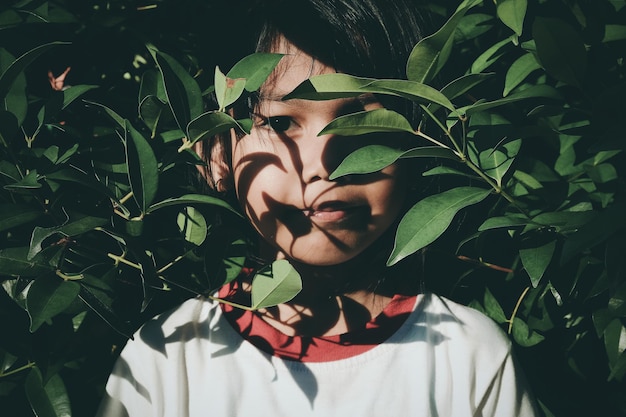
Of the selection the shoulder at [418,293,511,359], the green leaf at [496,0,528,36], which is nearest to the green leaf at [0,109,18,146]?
the green leaf at [496,0,528,36]

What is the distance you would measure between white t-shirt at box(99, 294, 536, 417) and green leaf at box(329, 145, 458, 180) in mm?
504

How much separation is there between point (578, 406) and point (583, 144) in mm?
527

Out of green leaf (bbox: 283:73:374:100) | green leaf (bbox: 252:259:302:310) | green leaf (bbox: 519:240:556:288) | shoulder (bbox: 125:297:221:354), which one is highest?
green leaf (bbox: 283:73:374:100)

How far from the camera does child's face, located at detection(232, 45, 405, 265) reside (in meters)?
1.12

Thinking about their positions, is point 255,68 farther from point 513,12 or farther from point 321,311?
point 321,311

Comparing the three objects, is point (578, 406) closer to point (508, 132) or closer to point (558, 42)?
point (508, 132)

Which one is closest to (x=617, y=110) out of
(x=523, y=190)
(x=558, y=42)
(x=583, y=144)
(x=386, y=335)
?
(x=558, y=42)

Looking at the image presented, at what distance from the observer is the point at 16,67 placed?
90 centimetres

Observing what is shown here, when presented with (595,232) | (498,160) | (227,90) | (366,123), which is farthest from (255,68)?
(595,232)

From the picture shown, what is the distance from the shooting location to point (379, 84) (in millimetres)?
833

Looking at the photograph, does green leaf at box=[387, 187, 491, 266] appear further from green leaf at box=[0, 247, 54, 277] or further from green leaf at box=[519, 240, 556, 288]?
green leaf at box=[0, 247, 54, 277]

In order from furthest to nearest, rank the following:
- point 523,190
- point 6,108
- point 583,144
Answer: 1. point 583,144
2. point 523,190
3. point 6,108

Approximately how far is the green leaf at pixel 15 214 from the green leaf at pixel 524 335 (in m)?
0.86

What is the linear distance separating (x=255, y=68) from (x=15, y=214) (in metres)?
0.40
